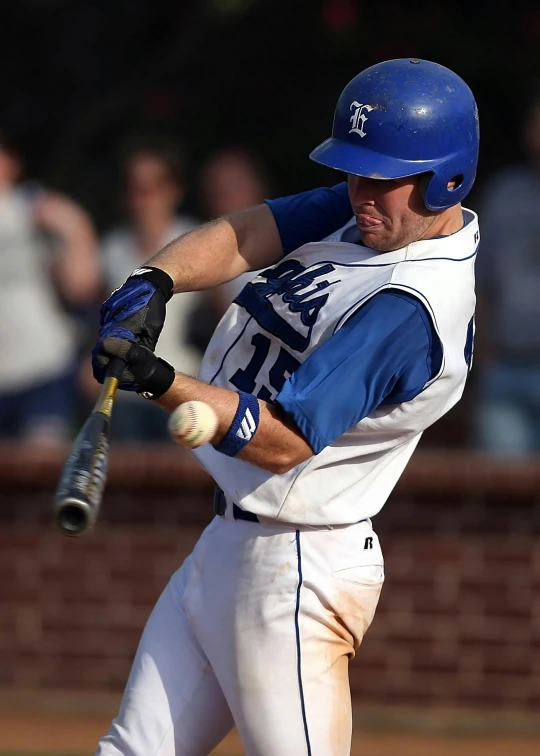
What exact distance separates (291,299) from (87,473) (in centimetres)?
79

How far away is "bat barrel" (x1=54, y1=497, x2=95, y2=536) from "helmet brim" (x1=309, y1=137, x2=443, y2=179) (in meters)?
1.03

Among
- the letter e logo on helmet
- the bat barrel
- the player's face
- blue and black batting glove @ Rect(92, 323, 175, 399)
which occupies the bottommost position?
the bat barrel

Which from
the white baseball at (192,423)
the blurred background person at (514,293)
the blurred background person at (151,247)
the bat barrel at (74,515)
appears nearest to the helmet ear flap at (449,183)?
the white baseball at (192,423)

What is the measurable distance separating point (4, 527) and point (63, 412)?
0.63m

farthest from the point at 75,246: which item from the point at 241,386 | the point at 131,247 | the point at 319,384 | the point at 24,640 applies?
the point at 319,384

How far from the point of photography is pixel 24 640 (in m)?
6.64

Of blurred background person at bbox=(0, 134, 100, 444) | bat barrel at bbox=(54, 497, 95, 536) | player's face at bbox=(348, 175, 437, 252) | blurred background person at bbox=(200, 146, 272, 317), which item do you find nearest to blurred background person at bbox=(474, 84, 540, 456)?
blurred background person at bbox=(200, 146, 272, 317)

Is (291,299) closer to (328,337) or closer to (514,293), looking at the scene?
(328,337)

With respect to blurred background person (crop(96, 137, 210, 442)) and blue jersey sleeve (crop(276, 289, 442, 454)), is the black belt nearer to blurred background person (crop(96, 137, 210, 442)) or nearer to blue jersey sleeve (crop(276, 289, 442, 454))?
blue jersey sleeve (crop(276, 289, 442, 454))

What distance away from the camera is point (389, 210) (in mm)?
3369

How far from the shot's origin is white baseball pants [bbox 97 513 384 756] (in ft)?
11.1

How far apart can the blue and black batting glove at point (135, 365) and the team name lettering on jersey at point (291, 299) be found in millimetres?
432

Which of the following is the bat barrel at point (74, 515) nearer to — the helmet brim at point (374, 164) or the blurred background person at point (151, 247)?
the helmet brim at point (374, 164)

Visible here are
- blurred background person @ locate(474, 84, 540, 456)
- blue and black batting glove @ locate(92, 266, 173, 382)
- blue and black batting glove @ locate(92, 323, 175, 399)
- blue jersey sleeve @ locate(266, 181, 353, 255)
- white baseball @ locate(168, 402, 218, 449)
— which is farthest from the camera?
blurred background person @ locate(474, 84, 540, 456)
